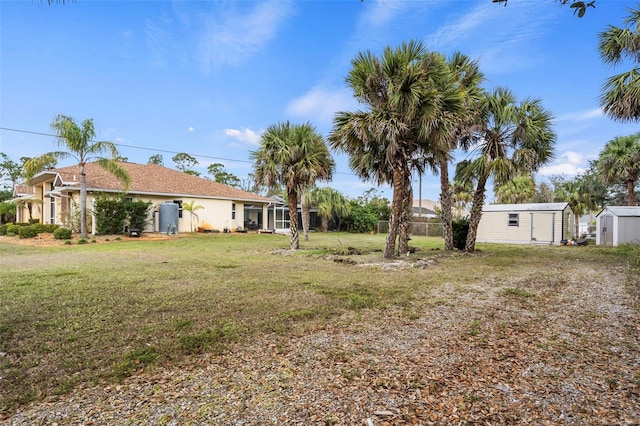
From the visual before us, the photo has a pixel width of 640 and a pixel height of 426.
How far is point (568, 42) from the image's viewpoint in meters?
8.19

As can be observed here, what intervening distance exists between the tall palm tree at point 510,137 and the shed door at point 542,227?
8.97 m

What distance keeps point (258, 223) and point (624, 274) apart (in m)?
25.9

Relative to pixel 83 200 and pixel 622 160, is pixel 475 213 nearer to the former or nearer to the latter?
pixel 622 160

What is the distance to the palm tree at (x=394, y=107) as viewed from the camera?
988 cm

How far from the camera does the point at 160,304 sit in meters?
5.08

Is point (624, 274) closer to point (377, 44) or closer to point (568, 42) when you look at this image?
point (568, 42)

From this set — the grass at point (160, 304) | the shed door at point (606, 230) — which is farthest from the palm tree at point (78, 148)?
the shed door at point (606, 230)

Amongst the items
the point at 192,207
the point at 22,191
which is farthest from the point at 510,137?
the point at 22,191

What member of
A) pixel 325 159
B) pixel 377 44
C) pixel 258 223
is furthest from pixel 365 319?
pixel 258 223

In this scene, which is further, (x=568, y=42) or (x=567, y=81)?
(x=567, y=81)

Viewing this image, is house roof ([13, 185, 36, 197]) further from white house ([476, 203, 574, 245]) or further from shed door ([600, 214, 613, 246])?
shed door ([600, 214, 613, 246])

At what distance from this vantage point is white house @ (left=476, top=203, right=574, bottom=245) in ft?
64.7

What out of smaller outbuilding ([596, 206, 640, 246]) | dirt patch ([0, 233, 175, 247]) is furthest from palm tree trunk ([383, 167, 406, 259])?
smaller outbuilding ([596, 206, 640, 246])

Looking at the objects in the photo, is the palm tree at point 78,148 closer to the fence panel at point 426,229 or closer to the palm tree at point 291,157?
the palm tree at point 291,157
